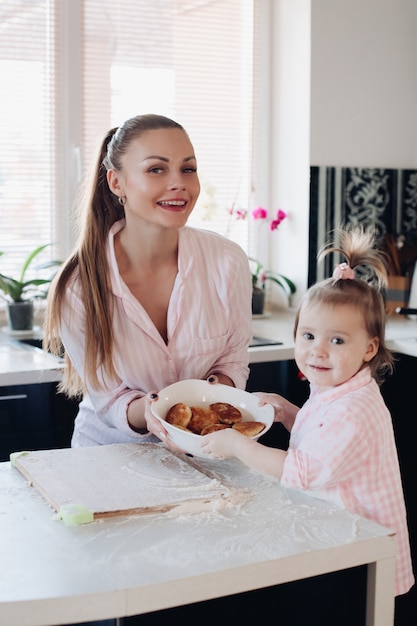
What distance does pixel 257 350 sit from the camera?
2.78 meters

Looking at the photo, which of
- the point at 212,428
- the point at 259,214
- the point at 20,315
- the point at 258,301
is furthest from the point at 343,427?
the point at 259,214

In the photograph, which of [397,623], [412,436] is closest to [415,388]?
[412,436]

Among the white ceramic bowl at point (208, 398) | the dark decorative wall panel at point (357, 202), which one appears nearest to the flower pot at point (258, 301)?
the dark decorative wall panel at point (357, 202)

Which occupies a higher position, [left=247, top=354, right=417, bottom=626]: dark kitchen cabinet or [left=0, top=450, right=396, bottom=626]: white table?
[left=0, top=450, right=396, bottom=626]: white table

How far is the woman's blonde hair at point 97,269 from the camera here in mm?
1977

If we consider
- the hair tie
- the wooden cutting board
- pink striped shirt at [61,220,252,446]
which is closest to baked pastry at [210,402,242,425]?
the wooden cutting board

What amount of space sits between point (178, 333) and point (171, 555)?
0.88 metres

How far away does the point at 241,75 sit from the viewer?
359 cm

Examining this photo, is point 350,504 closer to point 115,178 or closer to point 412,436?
point 115,178

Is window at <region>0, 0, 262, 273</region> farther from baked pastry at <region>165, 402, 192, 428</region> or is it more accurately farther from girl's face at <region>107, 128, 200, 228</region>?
baked pastry at <region>165, 402, 192, 428</region>

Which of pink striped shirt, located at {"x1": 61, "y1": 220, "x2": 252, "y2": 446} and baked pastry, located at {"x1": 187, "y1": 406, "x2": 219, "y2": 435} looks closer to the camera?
baked pastry, located at {"x1": 187, "y1": 406, "x2": 219, "y2": 435}

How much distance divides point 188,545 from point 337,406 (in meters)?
0.42

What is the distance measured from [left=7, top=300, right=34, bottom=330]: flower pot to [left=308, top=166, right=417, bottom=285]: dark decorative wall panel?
110 cm

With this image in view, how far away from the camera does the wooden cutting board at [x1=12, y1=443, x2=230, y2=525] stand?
1.44 meters
